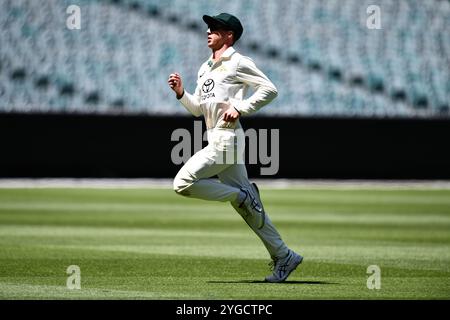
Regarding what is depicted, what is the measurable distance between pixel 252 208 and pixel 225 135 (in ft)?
2.07

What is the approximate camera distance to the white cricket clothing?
830 cm

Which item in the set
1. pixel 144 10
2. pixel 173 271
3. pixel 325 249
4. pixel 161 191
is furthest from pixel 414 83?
pixel 173 271

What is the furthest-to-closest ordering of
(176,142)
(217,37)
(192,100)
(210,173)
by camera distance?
(176,142), (192,100), (217,37), (210,173)

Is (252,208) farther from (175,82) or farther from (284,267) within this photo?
(175,82)

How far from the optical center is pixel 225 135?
839cm

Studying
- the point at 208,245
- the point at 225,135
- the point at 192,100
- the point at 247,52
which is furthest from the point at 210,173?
the point at 247,52

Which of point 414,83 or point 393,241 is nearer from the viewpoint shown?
point 393,241

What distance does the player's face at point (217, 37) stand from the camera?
853 cm

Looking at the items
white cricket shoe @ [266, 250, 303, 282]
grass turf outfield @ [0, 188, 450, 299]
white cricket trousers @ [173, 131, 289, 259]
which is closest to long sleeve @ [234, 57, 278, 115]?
white cricket trousers @ [173, 131, 289, 259]

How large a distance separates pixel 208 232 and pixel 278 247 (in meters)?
5.19

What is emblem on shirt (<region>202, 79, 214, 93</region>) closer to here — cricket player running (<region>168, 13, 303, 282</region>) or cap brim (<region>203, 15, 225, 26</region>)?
cricket player running (<region>168, 13, 303, 282</region>)
